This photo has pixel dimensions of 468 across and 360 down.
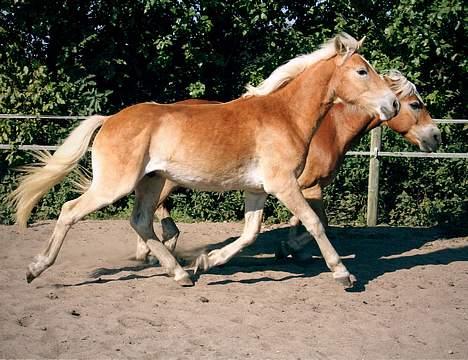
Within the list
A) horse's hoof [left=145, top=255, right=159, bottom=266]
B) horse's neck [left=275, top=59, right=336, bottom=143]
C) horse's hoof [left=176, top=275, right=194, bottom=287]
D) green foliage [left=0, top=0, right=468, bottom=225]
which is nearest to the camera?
horse's hoof [left=176, top=275, right=194, bottom=287]

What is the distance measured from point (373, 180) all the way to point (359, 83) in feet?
12.5

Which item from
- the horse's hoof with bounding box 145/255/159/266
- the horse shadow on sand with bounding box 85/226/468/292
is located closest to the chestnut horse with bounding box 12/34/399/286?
the horse shadow on sand with bounding box 85/226/468/292

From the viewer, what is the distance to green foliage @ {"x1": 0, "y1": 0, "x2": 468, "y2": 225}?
9.23 m

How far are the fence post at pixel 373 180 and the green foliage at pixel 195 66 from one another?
0.29m

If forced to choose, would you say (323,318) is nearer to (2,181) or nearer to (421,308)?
(421,308)

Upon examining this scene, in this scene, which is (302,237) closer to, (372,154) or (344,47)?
(344,47)

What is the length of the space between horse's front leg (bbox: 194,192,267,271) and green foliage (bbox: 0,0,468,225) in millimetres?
3546

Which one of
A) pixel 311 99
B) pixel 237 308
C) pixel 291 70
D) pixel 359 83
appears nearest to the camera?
pixel 237 308

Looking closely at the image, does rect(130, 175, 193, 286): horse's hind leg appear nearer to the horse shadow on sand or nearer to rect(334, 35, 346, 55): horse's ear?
the horse shadow on sand

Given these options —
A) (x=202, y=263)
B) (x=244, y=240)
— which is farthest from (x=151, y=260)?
(x=244, y=240)

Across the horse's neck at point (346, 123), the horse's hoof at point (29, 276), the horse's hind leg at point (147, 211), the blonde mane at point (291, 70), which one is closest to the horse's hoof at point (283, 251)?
the horse's neck at point (346, 123)

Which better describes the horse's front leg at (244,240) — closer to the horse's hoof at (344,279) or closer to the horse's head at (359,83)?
the horse's hoof at (344,279)

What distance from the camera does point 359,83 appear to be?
217 inches

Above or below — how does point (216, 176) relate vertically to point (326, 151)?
below
